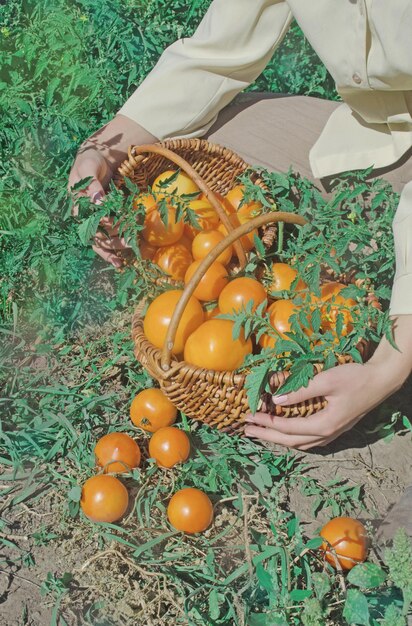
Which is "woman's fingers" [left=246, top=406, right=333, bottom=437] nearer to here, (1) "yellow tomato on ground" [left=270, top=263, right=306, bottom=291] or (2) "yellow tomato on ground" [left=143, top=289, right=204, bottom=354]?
(2) "yellow tomato on ground" [left=143, top=289, right=204, bottom=354]

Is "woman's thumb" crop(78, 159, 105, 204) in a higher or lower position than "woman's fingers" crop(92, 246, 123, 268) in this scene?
higher

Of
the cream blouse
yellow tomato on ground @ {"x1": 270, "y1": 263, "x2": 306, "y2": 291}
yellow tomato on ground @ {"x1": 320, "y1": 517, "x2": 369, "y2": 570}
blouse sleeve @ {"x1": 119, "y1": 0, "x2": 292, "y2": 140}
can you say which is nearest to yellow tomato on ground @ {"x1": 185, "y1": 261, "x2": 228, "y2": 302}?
yellow tomato on ground @ {"x1": 270, "y1": 263, "x2": 306, "y2": 291}

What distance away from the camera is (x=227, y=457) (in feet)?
6.81

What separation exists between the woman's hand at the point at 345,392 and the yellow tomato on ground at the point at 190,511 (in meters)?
0.25

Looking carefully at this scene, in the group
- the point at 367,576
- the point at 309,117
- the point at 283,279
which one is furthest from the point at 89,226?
the point at 367,576

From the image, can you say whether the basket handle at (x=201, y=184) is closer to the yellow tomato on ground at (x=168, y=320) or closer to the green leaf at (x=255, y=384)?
the yellow tomato on ground at (x=168, y=320)

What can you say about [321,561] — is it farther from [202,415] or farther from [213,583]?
[202,415]

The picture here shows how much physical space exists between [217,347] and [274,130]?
1.00 meters

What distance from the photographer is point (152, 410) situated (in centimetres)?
207

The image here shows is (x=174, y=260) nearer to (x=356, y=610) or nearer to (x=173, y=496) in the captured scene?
(x=173, y=496)

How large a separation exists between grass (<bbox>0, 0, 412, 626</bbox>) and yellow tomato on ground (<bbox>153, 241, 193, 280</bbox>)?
108 millimetres

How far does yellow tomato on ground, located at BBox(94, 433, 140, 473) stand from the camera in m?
1.95

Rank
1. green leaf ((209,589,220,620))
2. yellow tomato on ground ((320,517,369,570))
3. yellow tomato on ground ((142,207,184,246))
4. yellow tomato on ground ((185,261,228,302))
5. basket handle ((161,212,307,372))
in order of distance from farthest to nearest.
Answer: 1. yellow tomato on ground ((142,207,184,246))
2. yellow tomato on ground ((185,261,228,302))
3. basket handle ((161,212,307,372))
4. yellow tomato on ground ((320,517,369,570))
5. green leaf ((209,589,220,620))

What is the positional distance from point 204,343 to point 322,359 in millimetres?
306
